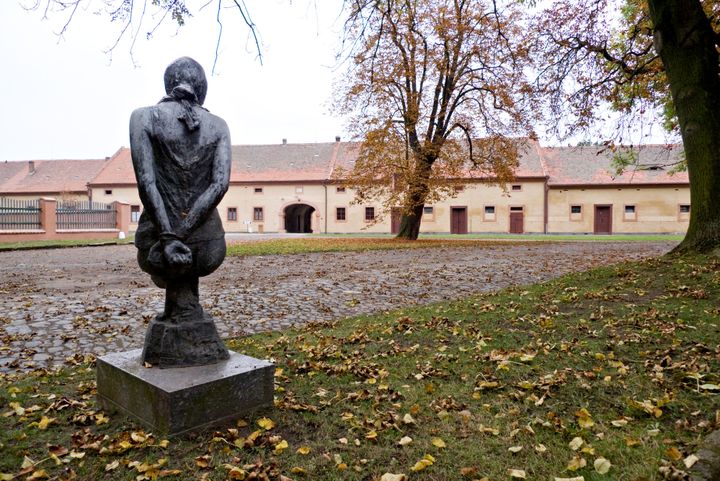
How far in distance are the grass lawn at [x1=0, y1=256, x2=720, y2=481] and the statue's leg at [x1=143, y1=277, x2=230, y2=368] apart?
1.49ft

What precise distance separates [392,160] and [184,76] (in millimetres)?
18010

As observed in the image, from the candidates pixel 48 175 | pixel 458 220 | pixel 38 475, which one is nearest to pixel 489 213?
pixel 458 220

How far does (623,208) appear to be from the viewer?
38062mm

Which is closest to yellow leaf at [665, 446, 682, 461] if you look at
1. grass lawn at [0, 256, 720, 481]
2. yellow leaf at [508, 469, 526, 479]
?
grass lawn at [0, 256, 720, 481]

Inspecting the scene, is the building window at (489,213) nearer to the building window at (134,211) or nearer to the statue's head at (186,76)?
the building window at (134,211)

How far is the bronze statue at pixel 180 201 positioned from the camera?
277 cm

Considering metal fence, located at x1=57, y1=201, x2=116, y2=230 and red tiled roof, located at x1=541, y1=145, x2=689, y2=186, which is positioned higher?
red tiled roof, located at x1=541, y1=145, x2=689, y2=186

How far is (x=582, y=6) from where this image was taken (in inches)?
465

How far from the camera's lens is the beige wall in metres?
37.1

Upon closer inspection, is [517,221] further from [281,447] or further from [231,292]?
[281,447]

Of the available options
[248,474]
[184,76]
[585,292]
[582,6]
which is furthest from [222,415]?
[582,6]

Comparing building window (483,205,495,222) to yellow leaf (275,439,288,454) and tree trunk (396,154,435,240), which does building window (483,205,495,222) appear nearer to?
tree trunk (396,154,435,240)

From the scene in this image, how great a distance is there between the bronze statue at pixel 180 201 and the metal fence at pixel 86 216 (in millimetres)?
A: 25993

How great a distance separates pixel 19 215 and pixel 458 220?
99.5 ft
